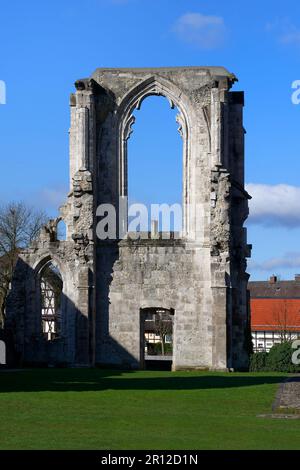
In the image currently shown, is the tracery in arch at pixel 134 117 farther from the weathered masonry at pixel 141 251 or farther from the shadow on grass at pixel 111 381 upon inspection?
the shadow on grass at pixel 111 381

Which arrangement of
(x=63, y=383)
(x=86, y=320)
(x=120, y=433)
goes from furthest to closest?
(x=86, y=320) → (x=63, y=383) → (x=120, y=433)

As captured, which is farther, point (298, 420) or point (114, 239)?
point (114, 239)

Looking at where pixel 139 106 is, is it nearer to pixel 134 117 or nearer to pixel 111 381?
pixel 134 117

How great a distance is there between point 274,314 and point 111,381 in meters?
53.1

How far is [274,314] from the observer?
265 feet

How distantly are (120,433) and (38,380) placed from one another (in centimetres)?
1242

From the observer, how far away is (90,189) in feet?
119

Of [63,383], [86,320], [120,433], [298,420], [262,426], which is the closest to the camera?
[120,433]

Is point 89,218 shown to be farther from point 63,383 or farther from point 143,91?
point 63,383

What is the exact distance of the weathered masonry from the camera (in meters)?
36.3

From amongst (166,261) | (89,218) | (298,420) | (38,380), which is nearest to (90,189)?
(89,218)

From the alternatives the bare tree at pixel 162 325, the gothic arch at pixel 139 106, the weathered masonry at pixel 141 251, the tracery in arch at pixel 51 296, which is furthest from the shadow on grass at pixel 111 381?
the bare tree at pixel 162 325

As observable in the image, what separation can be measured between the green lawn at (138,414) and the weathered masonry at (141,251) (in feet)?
21.2

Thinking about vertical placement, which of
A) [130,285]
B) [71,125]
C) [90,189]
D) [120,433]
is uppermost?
[71,125]
